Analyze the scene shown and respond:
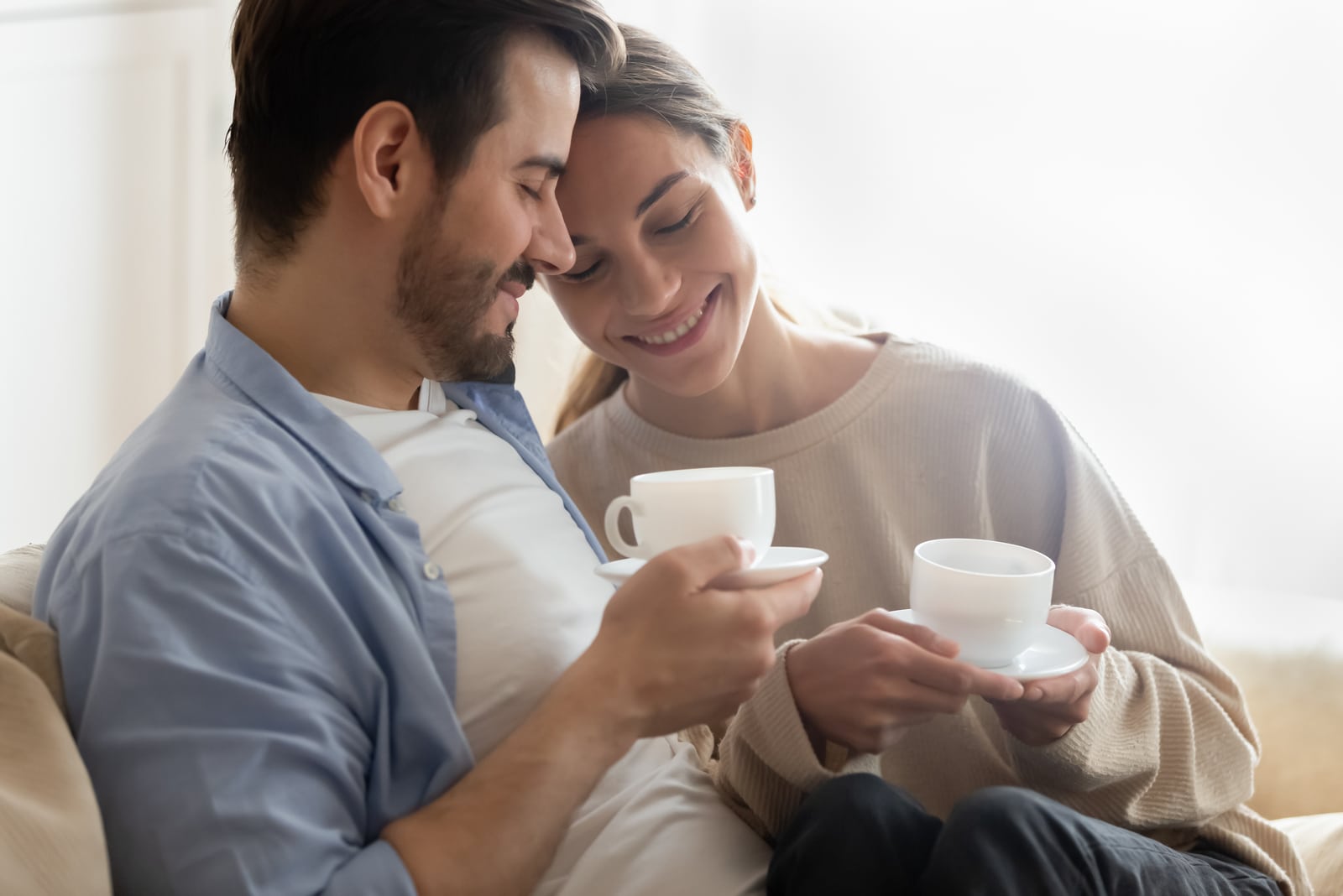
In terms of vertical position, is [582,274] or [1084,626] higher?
[582,274]

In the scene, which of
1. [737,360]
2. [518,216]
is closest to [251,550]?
[518,216]

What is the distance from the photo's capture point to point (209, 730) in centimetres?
88

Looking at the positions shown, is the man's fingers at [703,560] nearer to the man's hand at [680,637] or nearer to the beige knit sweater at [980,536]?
the man's hand at [680,637]

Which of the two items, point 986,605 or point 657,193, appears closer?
point 986,605

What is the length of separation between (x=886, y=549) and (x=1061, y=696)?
0.42 meters

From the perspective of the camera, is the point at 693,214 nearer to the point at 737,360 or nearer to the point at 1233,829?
the point at 737,360

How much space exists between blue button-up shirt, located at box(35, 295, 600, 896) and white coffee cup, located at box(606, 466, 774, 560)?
205mm

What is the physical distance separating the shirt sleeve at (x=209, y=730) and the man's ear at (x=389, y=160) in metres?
0.42

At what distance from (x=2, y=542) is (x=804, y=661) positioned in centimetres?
306

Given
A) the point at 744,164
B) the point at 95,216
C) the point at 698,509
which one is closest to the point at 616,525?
the point at 698,509

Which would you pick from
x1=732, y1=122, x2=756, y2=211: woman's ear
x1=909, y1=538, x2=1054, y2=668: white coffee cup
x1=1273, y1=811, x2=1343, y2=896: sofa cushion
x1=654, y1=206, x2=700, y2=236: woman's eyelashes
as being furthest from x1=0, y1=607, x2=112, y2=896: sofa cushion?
x1=1273, y1=811, x2=1343, y2=896: sofa cushion

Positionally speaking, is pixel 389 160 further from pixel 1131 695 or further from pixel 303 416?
pixel 1131 695

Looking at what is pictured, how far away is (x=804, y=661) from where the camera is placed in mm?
1184

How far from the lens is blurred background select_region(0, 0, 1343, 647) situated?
206cm
